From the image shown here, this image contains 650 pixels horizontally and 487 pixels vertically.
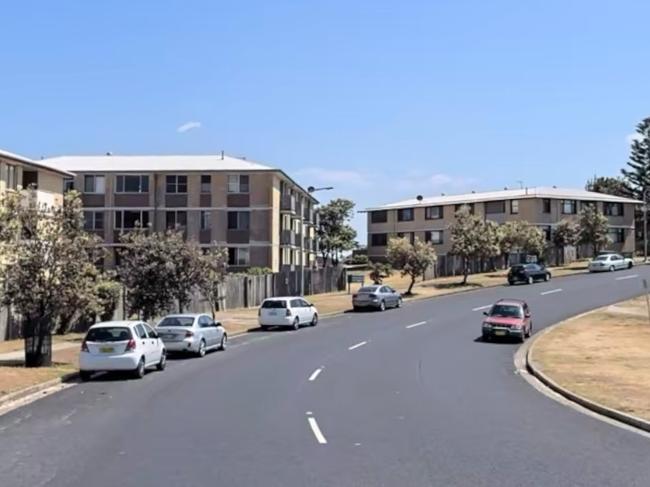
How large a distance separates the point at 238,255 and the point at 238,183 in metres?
5.65

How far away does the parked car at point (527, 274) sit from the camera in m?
64.1

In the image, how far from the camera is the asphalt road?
9758 mm

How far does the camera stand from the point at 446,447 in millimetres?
11594

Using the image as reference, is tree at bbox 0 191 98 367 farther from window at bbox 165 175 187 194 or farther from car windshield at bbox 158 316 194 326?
window at bbox 165 175 187 194

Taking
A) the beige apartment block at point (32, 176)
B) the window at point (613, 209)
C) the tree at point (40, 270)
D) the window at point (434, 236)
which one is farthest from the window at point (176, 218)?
the window at point (613, 209)

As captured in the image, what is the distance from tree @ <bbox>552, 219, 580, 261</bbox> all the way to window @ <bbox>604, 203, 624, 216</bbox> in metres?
12.8

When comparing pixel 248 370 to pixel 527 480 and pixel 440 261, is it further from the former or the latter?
pixel 440 261

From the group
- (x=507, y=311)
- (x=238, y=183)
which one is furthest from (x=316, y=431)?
(x=238, y=183)

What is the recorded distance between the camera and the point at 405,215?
100938 mm

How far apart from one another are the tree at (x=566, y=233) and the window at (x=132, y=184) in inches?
1577

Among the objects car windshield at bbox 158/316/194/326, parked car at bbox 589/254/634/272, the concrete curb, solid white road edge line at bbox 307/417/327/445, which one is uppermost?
parked car at bbox 589/254/634/272

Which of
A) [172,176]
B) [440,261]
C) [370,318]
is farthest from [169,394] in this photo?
[440,261]

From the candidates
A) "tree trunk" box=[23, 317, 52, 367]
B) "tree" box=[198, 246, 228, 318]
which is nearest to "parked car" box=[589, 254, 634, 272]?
"tree" box=[198, 246, 228, 318]

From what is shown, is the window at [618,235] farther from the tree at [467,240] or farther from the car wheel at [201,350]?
the car wheel at [201,350]
